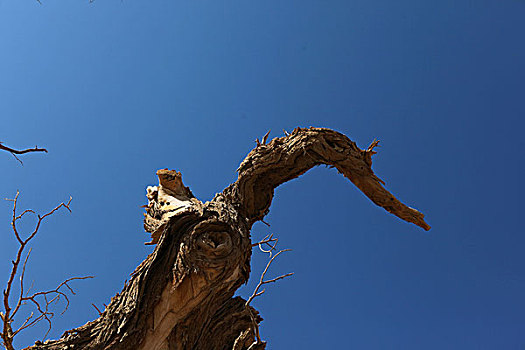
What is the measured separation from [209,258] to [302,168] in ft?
4.47

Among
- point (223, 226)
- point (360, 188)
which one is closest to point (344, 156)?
point (360, 188)

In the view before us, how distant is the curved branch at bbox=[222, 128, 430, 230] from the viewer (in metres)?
3.90

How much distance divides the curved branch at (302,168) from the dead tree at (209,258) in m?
0.01

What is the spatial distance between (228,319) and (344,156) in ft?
6.42

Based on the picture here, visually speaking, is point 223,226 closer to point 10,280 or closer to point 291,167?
point 291,167

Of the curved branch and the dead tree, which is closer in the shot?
the dead tree

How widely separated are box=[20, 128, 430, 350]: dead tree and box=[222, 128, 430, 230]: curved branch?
0.03 ft

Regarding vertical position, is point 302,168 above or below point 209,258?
above

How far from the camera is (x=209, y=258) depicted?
3.28 meters

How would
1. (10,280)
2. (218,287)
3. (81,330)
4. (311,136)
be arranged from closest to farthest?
(10,280) < (81,330) < (218,287) < (311,136)

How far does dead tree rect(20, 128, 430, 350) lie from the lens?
3.13 meters

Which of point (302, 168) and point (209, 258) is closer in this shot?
point (209, 258)

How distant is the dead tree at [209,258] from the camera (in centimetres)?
313

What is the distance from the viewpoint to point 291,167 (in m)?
3.98
